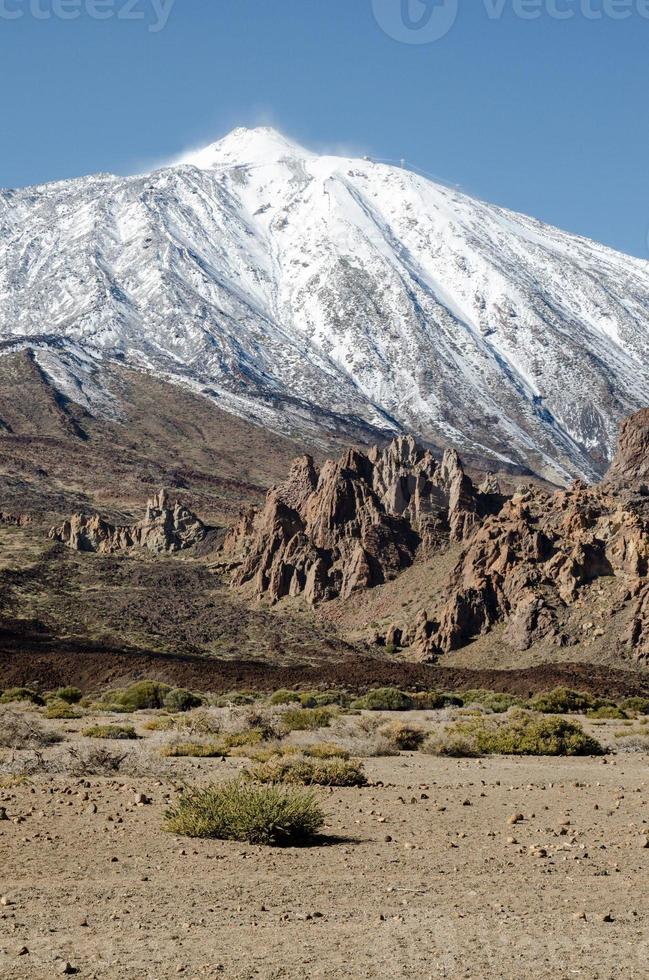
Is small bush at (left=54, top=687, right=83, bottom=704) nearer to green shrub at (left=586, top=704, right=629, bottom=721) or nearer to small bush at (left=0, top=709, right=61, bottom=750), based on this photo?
small bush at (left=0, top=709, right=61, bottom=750)

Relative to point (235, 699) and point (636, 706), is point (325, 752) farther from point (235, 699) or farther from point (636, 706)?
point (636, 706)

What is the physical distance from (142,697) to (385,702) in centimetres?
848

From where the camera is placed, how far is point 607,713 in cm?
3584

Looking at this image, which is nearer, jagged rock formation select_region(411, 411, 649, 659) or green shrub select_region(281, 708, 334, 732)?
green shrub select_region(281, 708, 334, 732)

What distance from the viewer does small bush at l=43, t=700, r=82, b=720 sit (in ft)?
104

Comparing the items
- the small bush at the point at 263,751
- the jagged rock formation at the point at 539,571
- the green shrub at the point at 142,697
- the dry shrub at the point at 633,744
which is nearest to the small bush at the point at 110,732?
the small bush at the point at 263,751

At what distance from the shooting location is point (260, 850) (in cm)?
1384

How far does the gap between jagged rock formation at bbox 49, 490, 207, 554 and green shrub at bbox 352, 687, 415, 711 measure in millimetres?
67114

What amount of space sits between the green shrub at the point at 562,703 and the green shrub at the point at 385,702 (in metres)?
4.36

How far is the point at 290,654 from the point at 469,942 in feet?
182

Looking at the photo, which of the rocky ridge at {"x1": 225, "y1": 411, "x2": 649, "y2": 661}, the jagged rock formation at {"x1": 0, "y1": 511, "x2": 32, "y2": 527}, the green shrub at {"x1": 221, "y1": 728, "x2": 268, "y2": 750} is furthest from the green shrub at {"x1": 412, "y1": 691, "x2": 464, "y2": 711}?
the jagged rock formation at {"x1": 0, "y1": 511, "x2": 32, "y2": 527}

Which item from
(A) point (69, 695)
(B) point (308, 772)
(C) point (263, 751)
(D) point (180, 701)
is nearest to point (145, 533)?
(A) point (69, 695)

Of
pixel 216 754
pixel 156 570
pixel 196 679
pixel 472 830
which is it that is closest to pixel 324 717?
pixel 216 754

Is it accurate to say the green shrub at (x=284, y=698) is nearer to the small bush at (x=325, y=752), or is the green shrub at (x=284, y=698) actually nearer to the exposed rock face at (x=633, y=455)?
the small bush at (x=325, y=752)
